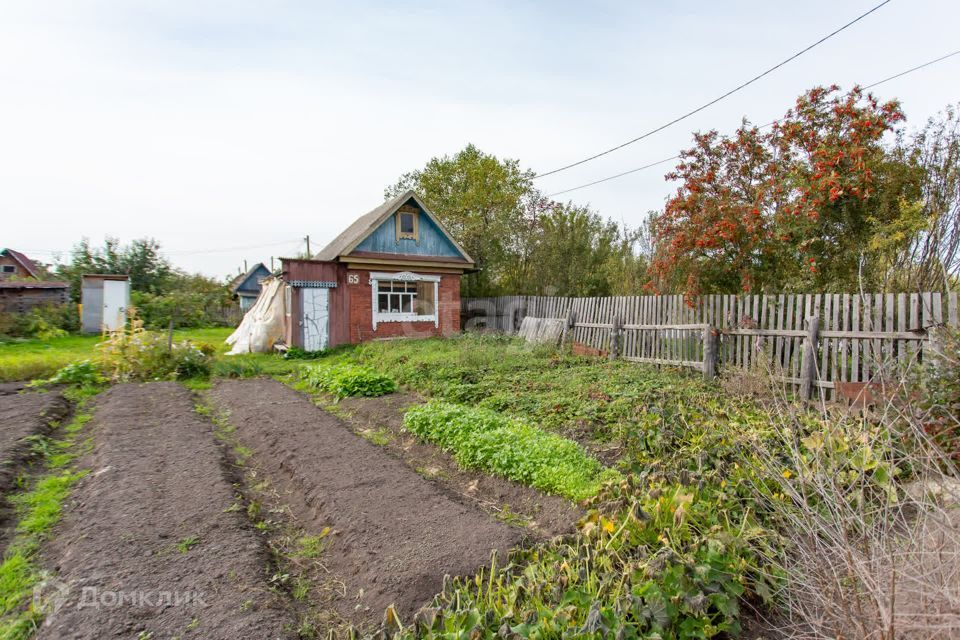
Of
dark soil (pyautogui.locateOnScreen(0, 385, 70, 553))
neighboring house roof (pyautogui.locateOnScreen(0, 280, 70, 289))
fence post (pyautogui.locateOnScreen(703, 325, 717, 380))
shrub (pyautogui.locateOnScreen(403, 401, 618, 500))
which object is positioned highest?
neighboring house roof (pyautogui.locateOnScreen(0, 280, 70, 289))

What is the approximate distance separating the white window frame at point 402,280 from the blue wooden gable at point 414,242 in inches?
27.7

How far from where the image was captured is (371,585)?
8.96 feet

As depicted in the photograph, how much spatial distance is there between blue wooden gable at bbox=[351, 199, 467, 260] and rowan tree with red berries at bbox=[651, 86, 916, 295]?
7476mm

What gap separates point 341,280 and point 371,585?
1173 cm

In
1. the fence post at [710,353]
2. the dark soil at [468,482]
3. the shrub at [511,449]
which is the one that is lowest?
the dark soil at [468,482]

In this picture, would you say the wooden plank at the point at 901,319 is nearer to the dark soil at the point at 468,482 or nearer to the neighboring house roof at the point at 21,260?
the dark soil at the point at 468,482

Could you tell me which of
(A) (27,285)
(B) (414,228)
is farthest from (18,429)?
(A) (27,285)

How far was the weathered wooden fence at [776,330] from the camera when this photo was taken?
18.9 feet

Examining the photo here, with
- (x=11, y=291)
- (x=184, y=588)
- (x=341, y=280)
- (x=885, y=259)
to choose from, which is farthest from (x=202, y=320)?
(x=885, y=259)

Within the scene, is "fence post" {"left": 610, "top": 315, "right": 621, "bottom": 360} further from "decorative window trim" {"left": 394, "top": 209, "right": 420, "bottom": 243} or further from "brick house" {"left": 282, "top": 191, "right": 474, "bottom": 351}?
"decorative window trim" {"left": 394, "top": 209, "right": 420, "bottom": 243}

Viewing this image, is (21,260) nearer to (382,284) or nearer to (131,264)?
(131,264)

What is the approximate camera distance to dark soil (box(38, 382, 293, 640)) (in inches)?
93.4

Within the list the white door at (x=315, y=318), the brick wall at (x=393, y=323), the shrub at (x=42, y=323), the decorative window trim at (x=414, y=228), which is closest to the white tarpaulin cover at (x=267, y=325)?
the white door at (x=315, y=318)

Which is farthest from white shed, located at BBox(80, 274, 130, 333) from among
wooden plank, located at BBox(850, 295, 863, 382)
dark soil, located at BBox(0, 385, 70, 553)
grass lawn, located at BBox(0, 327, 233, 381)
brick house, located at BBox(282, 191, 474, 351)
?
wooden plank, located at BBox(850, 295, 863, 382)
